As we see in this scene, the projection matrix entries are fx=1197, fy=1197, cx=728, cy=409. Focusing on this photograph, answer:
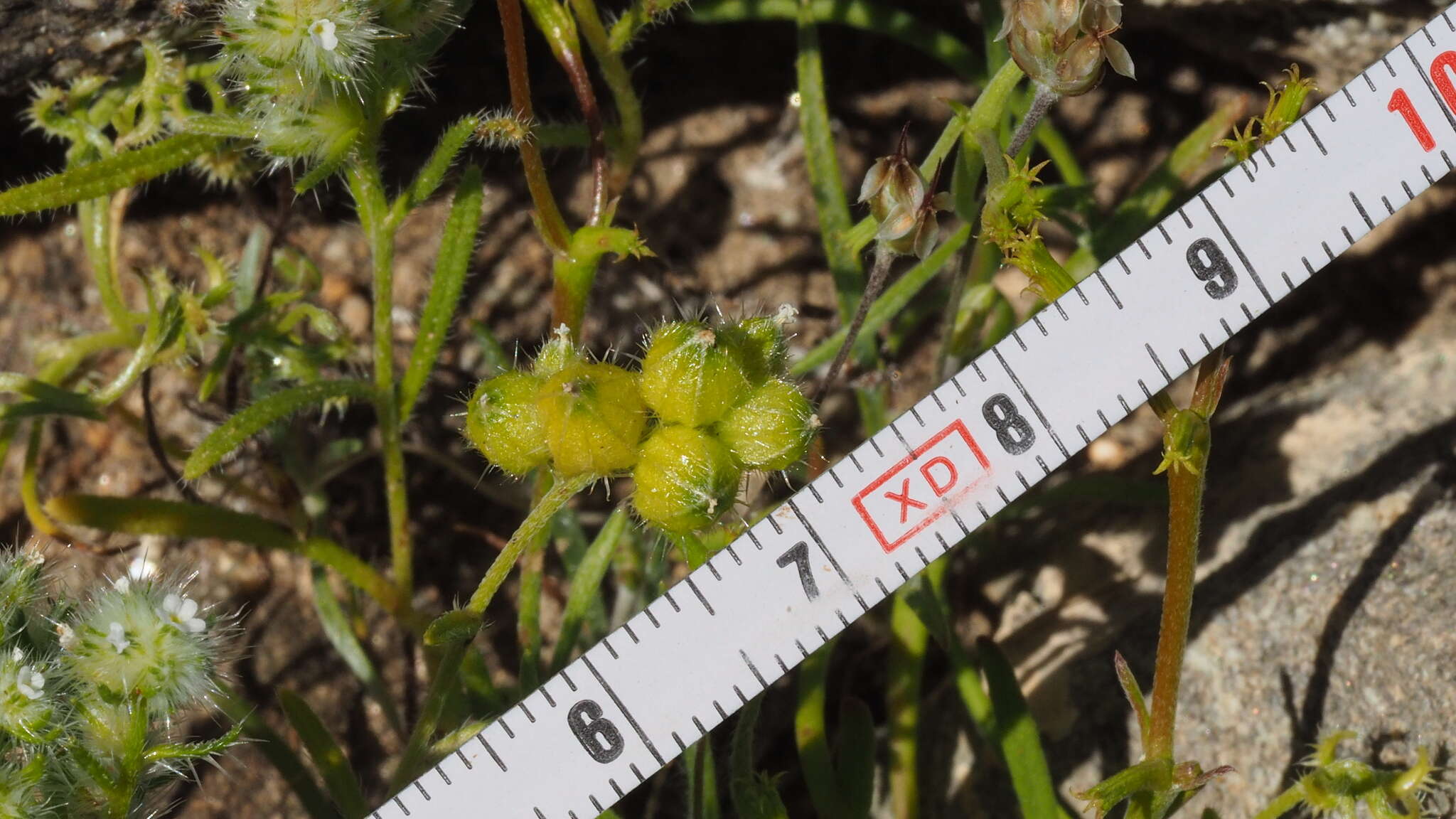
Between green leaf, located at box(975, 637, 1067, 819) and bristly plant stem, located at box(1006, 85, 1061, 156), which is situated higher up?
bristly plant stem, located at box(1006, 85, 1061, 156)

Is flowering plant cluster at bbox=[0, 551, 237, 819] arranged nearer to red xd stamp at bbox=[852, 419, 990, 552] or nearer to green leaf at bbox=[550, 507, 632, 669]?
green leaf at bbox=[550, 507, 632, 669]

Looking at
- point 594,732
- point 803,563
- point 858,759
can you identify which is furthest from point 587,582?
point 858,759

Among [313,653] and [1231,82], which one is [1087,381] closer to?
[1231,82]

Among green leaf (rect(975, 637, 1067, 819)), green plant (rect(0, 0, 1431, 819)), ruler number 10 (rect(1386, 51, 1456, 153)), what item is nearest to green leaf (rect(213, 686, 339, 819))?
green plant (rect(0, 0, 1431, 819))

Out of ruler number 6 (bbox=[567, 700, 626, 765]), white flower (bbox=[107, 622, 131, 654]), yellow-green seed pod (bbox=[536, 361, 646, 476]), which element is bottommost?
ruler number 6 (bbox=[567, 700, 626, 765])

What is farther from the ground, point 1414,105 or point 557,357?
point 557,357

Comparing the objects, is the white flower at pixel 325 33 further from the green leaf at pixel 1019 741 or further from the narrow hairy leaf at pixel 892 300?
the green leaf at pixel 1019 741

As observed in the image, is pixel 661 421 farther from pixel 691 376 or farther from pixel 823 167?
pixel 823 167
